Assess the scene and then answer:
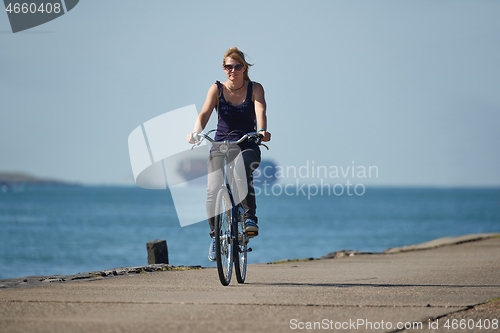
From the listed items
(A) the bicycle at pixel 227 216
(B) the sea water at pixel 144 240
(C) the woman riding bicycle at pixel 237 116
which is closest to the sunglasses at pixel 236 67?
(C) the woman riding bicycle at pixel 237 116

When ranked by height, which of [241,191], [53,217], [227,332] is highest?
[53,217]

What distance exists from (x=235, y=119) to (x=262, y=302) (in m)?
2.30

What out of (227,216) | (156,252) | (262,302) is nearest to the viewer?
(262,302)

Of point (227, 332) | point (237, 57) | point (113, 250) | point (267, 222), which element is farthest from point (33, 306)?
point (267, 222)

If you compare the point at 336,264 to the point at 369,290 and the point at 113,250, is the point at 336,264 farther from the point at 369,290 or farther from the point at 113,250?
the point at 113,250

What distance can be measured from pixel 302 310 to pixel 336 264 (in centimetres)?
520

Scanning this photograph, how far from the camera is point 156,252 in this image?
1112 centimetres

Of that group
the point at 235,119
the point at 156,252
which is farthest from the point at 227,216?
the point at 156,252

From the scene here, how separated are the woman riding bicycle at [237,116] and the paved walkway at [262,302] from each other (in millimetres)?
862

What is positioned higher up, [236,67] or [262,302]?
[236,67]

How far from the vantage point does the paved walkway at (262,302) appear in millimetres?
5621

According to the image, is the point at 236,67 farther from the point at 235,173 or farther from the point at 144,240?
the point at 144,240

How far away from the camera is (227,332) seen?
531cm

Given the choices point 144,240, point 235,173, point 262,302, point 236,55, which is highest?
point 144,240
